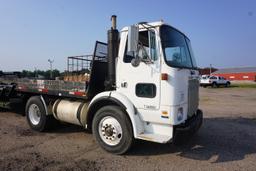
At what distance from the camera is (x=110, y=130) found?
4.95 meters

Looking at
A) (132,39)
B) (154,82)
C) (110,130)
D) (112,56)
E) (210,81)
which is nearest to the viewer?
(132,39)

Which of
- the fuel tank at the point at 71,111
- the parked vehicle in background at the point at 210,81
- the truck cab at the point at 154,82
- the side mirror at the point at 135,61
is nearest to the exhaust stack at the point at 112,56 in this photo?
the truck cab at the point at 154,82

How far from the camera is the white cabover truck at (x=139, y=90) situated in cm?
434

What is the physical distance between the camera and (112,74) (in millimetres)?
5148

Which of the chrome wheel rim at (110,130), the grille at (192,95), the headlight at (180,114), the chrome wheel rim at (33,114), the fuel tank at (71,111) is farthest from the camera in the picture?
the chrome wheel rim at (33,114)

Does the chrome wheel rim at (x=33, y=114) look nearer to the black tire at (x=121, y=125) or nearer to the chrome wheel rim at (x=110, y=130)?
the black tire at (x=121, y=125)

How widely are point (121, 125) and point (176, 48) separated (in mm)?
1944

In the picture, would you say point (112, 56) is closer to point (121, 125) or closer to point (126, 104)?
point (126, 104)

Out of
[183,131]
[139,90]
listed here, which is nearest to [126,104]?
[139,90]

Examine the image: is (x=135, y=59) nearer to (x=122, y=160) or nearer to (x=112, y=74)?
(x=112, y=74)

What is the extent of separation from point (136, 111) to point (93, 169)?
1.33 m

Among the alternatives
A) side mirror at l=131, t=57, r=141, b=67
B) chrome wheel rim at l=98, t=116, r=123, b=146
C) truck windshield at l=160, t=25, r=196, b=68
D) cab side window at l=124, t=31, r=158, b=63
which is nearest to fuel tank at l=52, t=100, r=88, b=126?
chrome wheel rim at l=98, t=116, r=123, b=146

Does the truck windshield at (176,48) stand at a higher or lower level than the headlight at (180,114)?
higher

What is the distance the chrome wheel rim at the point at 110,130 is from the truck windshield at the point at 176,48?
1.67 metres
